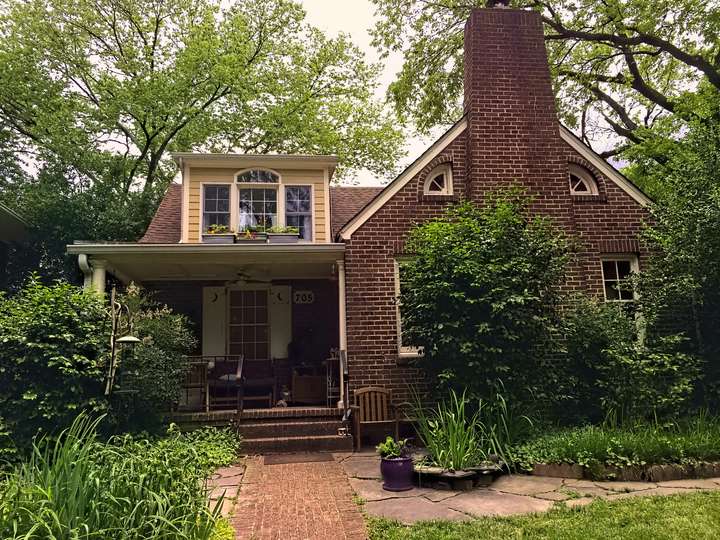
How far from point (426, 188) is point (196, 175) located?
16.3ft

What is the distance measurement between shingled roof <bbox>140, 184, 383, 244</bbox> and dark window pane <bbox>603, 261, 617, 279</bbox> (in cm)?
501

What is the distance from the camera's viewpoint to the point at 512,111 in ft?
29.8

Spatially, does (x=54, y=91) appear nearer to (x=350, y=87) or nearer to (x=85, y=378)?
(x=350, y=87)

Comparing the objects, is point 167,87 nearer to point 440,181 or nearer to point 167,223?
point 167,223

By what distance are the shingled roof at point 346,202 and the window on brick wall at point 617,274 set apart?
204 inches

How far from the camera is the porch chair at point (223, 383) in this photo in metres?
8.68

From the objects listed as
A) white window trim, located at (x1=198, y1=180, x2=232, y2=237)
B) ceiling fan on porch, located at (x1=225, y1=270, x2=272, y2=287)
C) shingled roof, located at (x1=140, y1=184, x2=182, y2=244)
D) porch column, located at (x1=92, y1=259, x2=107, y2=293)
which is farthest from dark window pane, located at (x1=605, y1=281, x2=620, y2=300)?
porch column, located at (x1=92, y1=259, x2=107, y2=293)

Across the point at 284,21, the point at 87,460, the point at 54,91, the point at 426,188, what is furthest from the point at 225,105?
the point at 87,460

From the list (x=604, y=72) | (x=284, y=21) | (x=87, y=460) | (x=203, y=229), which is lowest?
(x=87, y=460)

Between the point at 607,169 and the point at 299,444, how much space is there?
7.06 m

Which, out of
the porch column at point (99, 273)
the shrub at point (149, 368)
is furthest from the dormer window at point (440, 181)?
the porch column at point (99, 273)

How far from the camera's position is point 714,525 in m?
4.00

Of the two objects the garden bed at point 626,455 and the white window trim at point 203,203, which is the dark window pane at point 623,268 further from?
the white window trim at point 203,203

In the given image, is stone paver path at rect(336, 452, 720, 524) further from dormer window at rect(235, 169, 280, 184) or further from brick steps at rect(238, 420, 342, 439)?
dormer window at rect(235, 169, 280, 184)
